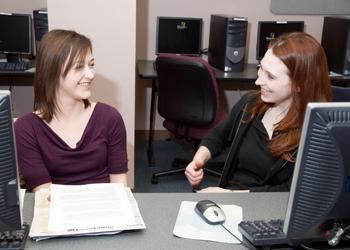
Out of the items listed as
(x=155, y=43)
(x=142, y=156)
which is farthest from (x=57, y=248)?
(x=155, y=43)

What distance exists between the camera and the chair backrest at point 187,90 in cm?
278

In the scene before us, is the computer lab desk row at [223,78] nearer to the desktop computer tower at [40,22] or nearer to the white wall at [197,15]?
the white wall at [197,15]

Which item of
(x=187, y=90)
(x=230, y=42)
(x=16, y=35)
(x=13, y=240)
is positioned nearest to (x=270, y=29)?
(x=230, y=42)

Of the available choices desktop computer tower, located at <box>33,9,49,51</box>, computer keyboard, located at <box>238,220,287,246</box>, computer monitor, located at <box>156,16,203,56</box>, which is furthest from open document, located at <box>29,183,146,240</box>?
computer monitor, located at <box>156,16,203,56</box>

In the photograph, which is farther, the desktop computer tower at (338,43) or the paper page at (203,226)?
the desktop computer tower at (338,43)

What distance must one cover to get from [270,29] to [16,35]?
6.82 feet

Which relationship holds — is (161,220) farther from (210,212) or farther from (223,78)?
(223,78)

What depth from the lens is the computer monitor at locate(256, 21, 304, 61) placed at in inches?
147

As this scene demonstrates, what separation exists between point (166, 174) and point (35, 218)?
2044 millimetres

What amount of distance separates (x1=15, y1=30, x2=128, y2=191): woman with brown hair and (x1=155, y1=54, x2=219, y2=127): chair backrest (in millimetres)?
1149

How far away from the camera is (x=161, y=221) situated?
126 cm

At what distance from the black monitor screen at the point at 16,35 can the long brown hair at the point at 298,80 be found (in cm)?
244

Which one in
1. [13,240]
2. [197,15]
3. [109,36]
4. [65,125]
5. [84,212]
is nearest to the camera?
[13,240]

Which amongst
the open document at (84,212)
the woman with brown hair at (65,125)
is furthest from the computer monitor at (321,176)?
the woman with brown hair at (65,125)
